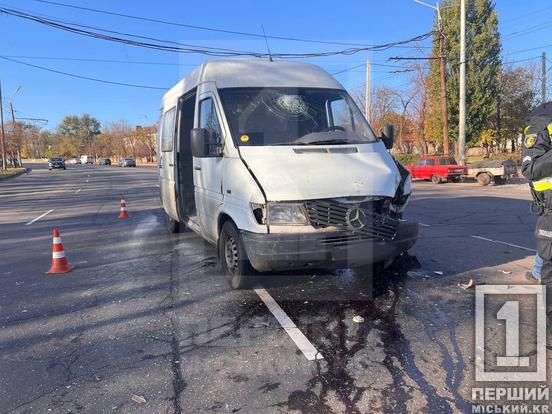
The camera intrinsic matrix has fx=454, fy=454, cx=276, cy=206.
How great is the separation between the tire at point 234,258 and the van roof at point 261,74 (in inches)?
73.3

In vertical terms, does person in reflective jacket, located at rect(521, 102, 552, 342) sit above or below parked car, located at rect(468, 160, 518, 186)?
above

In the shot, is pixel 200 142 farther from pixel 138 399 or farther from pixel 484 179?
pixel 484 179

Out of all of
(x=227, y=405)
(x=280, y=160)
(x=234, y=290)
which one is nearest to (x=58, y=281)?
(x=234, y=290)

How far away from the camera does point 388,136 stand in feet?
19.9

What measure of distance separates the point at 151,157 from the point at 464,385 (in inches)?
3748

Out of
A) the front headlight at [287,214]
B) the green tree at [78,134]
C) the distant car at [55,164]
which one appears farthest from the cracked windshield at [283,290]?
the green tree at [78,134]

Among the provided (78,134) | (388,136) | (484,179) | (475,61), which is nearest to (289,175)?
(388,136)

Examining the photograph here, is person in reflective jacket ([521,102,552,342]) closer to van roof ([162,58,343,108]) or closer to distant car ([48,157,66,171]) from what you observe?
van roof ([162,58,343,108])

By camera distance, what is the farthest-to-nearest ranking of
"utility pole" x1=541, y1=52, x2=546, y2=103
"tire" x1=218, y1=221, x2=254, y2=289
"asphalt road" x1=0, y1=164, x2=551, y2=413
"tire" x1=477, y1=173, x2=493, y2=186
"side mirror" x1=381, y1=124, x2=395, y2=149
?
A: "utility pole" x1=541, y1=52, x2=546, y2=103
"tire" x1=477, y1=173, x2=493, y2=186
"side mirror" x1=381, y1=124, x2=395, y2=149
"tire" x1=218, y1=221, x2=254, y2=289
"asphalt road" x1=0, y1=164, x2=551, y2=413

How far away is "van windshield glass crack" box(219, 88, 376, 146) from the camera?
5266 mm

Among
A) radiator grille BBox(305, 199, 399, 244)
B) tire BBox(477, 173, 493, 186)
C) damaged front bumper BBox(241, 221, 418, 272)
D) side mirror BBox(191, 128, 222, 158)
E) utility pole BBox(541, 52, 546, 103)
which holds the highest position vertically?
utility pole BBox(541, 52, 546, 103)

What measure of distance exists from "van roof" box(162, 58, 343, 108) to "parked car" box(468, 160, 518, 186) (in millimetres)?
19166

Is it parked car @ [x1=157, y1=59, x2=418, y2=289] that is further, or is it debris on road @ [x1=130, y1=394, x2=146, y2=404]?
parked car @ [x1=157, y1=59, x2=418, y2=289]

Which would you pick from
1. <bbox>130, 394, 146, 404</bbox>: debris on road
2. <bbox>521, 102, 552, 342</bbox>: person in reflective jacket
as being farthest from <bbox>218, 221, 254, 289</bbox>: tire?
<bbox>521, 102, 552, 342</bbox>: person in reflective jacket
